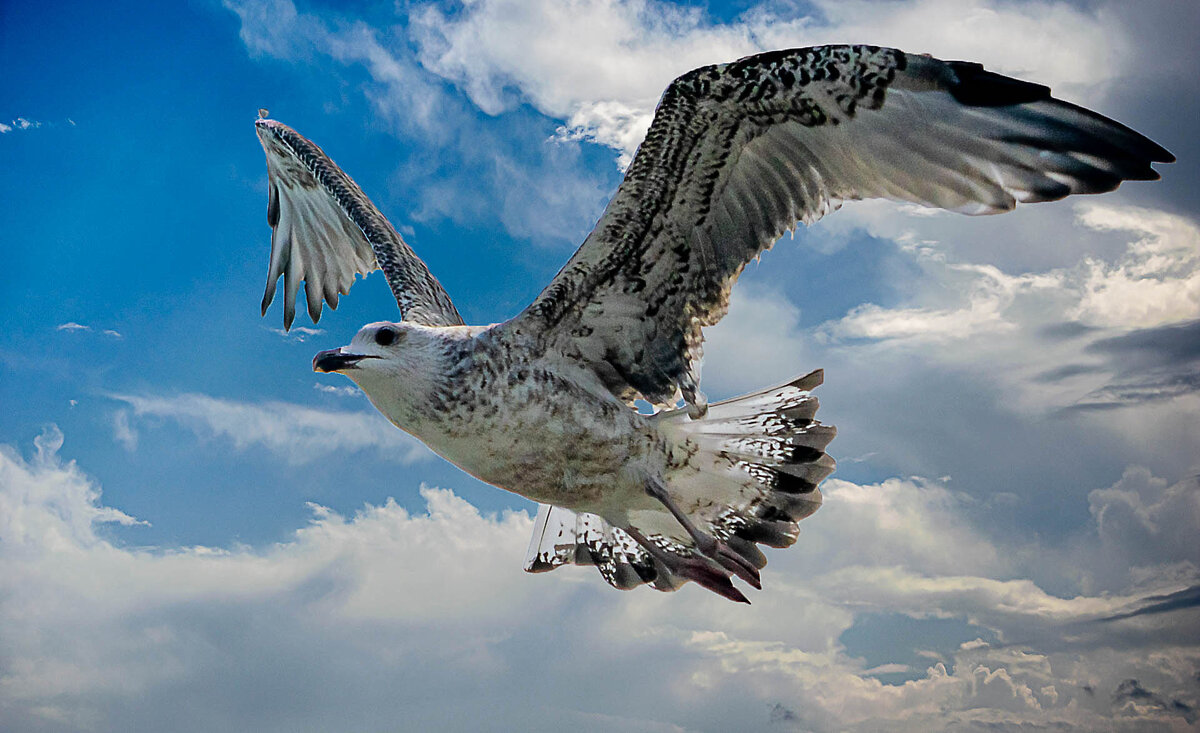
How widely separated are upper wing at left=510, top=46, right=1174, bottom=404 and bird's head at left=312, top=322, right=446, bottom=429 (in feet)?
1.43

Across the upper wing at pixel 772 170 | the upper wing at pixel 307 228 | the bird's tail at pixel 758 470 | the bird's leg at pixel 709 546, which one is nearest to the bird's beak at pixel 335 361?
the upper wing at pixel 772 170

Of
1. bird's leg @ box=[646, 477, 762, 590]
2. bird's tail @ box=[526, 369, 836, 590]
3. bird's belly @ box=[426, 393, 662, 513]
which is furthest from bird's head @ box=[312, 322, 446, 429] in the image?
bird's tail @ box=[526, 369, 836, 590]

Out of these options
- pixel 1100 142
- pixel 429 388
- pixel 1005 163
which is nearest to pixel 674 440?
pixel 429 388

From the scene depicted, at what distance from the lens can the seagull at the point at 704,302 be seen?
11.0 feet

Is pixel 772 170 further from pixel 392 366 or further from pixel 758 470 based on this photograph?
pixel 392 366

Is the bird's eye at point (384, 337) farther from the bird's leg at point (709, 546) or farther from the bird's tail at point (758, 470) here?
the bird's tail at point (758, 470)

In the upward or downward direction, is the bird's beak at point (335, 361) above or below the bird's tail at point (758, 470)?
above

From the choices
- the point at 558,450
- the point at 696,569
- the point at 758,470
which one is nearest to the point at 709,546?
the point at 696,569

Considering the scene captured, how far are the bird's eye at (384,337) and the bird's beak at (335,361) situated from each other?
81mm

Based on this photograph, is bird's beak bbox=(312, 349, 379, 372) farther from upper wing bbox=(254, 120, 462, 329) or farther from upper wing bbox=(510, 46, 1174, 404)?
upper wing bbox=(254, 120, 462, 329)

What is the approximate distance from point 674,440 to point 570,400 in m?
0.56

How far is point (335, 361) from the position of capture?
3705 mm

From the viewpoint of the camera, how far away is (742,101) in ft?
11.9

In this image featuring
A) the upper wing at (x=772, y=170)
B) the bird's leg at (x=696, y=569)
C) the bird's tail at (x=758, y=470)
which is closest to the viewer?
the upper wing at (x=772, y=170)
